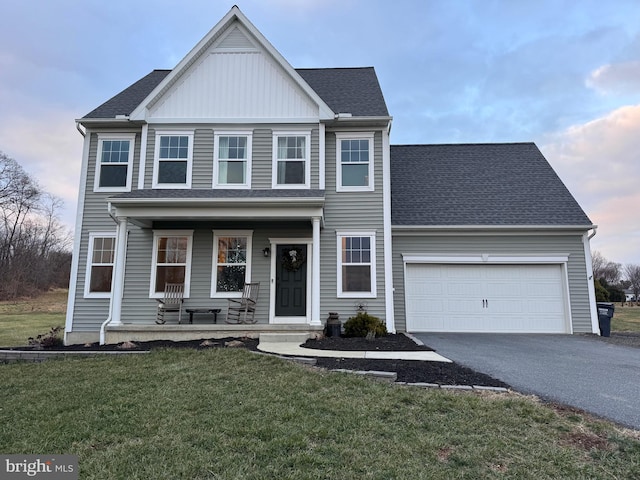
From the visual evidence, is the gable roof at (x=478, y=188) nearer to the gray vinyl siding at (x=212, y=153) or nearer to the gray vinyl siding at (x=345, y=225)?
the gray vinyl siding at (x=345, y=225)

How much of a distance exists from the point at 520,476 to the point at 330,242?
764 centimetres

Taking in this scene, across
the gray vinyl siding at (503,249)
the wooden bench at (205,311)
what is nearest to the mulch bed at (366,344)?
the gray vinyl siding at (503,249)

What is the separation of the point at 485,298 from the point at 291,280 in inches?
225

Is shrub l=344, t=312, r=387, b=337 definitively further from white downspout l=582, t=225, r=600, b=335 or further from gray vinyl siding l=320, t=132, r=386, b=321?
white downspout l=582, t=225, r=600, b=335

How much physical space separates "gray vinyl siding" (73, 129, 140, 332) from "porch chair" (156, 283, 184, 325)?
154 centimetres

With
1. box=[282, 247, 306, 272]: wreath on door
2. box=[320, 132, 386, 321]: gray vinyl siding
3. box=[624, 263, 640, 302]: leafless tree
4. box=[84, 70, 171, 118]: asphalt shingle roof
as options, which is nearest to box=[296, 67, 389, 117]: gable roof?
box=[320, 132, 386, 321]: gray vinyl siding

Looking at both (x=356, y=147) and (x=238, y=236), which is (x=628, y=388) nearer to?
(x=356, y=147)

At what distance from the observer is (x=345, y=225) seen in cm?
999

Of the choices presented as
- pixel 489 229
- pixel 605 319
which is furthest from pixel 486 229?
pixel 605 319

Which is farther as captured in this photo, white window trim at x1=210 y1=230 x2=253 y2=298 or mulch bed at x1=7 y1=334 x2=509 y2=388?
white window trim at x1=210 y1=230 x2=253 y2=298

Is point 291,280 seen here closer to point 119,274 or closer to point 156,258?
point 156,258

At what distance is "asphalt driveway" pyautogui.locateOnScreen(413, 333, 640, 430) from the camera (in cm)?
424

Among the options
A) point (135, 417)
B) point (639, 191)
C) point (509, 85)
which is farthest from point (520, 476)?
point (639, 191)

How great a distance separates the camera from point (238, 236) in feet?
32.9
